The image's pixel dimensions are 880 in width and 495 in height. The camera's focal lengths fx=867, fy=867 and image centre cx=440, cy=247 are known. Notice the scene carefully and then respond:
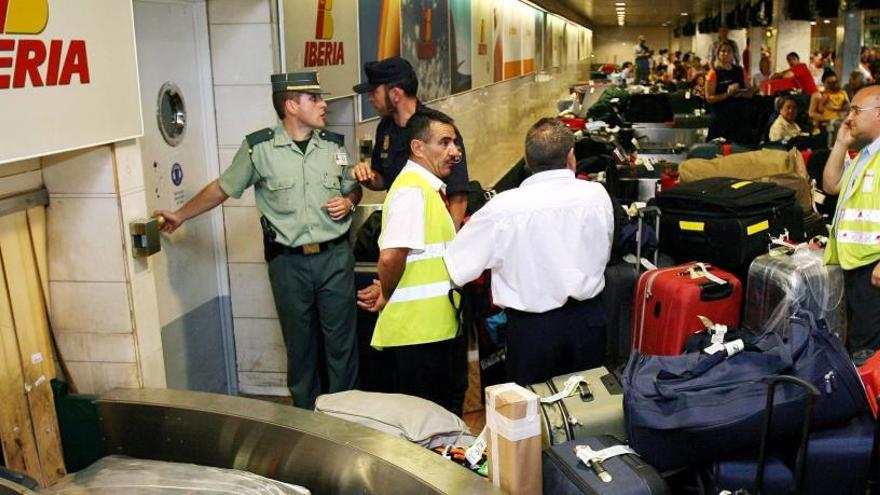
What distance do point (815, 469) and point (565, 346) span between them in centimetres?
112

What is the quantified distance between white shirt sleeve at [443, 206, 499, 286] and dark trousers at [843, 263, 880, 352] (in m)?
1.80

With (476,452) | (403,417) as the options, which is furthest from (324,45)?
(476,452)

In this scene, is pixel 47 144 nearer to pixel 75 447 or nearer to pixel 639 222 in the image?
pixel 75 447

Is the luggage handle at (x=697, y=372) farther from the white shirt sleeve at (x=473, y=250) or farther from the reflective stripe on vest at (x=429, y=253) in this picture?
the reflective stripe on vest at (x=429, y=253)

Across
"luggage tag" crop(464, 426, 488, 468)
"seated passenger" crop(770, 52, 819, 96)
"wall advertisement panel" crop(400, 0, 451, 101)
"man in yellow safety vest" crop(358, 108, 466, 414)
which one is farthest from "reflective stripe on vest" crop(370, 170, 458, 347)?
"seated passenger" crop(770, 52, 819, 96)

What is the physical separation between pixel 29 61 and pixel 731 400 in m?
2.19

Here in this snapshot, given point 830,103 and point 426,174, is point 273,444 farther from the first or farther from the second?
point 830,103

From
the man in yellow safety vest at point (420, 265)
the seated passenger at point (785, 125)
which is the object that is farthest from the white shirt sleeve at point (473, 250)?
the seated passenger at point (785, 125)

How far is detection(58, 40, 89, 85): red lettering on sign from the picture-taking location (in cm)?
259

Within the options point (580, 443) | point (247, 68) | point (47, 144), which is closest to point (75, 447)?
point (47, 144)

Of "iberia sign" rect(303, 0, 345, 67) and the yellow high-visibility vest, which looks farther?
"iberia sign" rect(303, 0, 345, 67)

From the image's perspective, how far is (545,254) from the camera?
329 centimetres

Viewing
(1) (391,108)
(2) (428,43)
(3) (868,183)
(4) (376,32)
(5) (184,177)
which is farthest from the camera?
(2) (428,43)

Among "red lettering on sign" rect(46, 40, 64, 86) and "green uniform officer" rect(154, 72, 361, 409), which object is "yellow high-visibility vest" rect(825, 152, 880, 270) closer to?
"green uniform officer" rect(154, 72, 361, 409)
